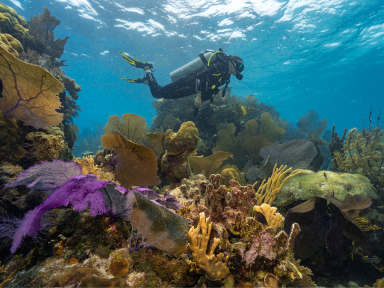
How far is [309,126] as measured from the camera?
1145cm

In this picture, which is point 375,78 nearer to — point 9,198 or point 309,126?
point 309,126

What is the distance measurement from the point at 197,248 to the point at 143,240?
51cm

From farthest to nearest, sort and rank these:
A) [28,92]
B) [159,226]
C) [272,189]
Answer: [272,189], [28,92], [159,226]

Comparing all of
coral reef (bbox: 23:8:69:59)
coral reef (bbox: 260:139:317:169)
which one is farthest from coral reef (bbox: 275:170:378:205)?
coral reef (bbox: 23:8:69:59)

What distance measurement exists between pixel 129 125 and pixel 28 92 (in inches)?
77.7

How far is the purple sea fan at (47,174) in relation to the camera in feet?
4.78

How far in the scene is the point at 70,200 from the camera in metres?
1.38

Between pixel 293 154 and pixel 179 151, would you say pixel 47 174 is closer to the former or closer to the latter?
pixel 179 151

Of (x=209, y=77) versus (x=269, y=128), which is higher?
(x=209, y=77)

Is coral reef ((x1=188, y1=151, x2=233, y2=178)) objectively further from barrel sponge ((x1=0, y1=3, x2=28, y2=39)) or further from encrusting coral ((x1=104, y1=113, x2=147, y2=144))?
barrel sponge ((x1=0, y1=3, x2=28, y2=39))

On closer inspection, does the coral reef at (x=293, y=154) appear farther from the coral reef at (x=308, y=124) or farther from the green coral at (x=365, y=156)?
the coral reef at (x=308, y=124)

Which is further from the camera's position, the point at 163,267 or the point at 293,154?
the point at 293,154

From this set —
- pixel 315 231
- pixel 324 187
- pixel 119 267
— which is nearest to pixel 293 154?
pixel 324 187

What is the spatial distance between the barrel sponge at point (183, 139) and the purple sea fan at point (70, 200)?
5.23ft
